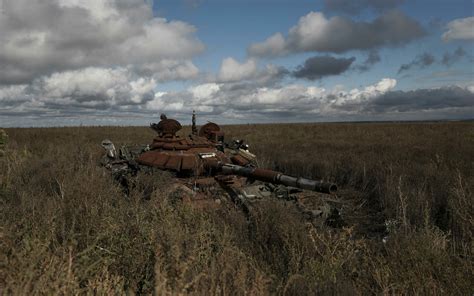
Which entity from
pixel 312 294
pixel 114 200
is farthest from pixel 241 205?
pixel 312 294

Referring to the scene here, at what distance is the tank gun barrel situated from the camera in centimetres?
543

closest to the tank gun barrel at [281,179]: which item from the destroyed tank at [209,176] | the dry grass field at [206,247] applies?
→ the destroyed tank at [209,176]

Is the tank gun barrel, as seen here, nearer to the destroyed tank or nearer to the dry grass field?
Result: the destroyed tank

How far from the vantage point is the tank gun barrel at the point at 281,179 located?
5428 millimetres

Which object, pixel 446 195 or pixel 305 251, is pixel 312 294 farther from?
pixel 446 195

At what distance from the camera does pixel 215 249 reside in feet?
18.5

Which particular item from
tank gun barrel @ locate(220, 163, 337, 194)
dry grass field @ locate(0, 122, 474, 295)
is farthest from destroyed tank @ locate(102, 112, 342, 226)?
dry grass field @ locate(0, 122, 474, 295)

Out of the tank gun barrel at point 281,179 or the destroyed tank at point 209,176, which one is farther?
the destroyed tank at point 209,176

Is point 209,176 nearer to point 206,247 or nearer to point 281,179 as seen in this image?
point 281,179

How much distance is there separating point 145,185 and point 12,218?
3.36 metres

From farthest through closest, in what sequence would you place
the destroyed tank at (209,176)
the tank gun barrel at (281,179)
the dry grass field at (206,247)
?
the destroyed tank at (209,176), the tank gun barrel at (281,179), the dry grass field at (206,247)

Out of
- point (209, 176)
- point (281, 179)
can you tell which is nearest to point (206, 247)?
point (281, 179)

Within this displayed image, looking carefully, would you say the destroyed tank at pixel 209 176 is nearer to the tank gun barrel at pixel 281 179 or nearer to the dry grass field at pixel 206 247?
the tank gun barrel at pixel 281 179

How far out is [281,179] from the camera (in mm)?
6453
